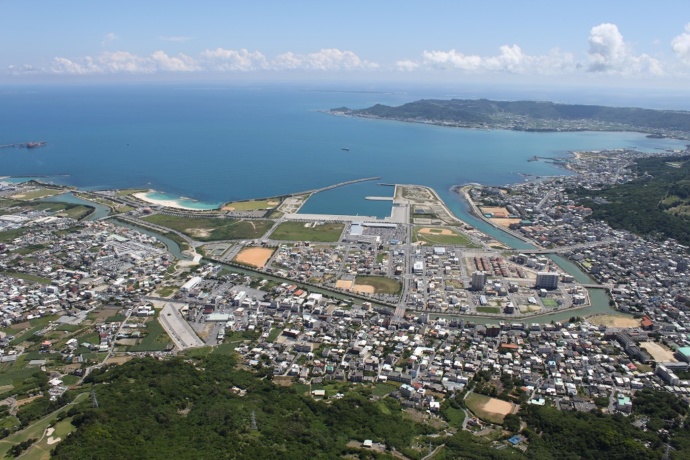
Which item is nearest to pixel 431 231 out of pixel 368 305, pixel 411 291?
pixel 411 291

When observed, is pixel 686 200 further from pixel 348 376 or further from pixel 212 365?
pixel 212 365

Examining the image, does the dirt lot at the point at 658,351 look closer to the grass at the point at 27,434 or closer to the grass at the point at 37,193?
the grass at the point at 27,434

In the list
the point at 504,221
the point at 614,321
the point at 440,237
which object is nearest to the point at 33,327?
the point at 440,237

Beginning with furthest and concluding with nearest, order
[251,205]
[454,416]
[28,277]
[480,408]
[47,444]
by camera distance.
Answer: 1. [251,205]
2. [28,277]
3. [480,408]
4. [454,416]
5. [47,444]

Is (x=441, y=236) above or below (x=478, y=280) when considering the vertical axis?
below

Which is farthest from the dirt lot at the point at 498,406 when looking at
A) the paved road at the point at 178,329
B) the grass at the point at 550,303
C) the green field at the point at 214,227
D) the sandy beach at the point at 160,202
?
the sandy beach at the point at 160,202

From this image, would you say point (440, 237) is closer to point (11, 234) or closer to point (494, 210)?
point (494, 210)
